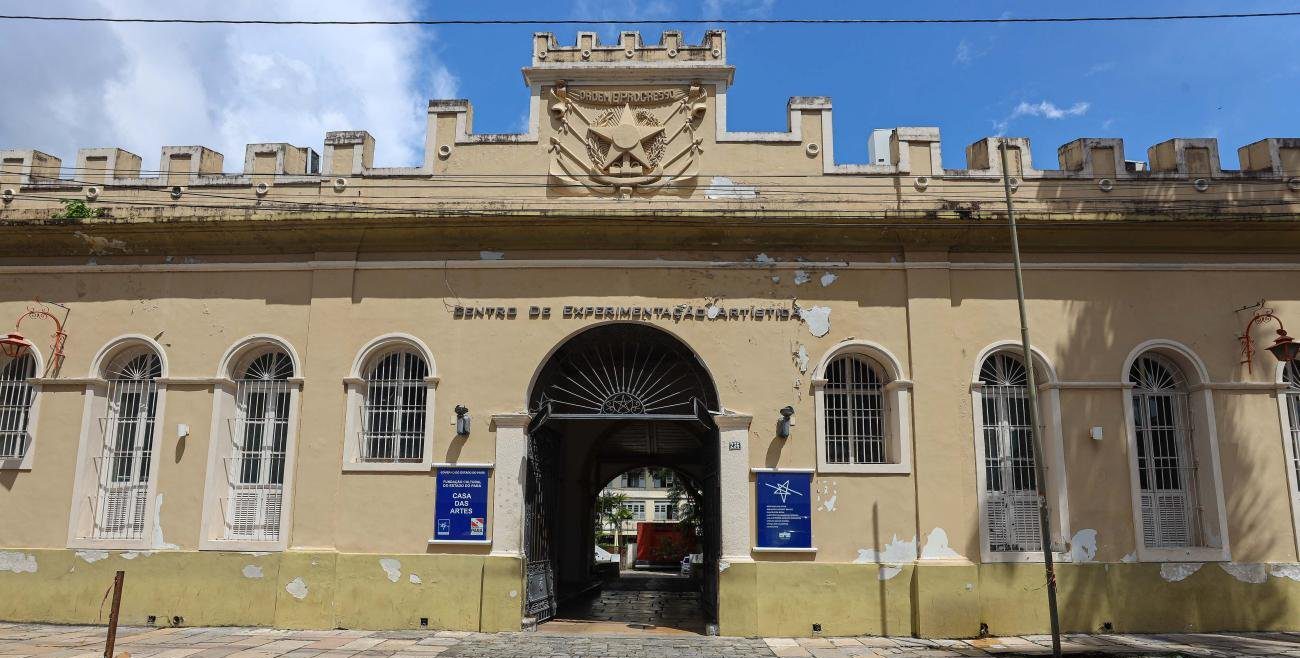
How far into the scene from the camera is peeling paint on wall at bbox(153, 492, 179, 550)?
11.2 m

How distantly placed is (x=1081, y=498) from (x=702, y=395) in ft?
15.9

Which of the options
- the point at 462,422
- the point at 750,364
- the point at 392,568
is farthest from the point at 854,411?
the point at 392,568

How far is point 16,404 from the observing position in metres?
12.1

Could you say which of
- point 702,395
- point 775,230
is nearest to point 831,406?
point 702,395

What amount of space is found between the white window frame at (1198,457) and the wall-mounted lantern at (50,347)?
A: 13.9 meters

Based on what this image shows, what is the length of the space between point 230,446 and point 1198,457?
490 inches

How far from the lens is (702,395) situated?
38.3 feet

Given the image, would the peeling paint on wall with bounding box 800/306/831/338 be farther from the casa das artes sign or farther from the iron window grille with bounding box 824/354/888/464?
the iron window grille with bounding box 824/354/888/464

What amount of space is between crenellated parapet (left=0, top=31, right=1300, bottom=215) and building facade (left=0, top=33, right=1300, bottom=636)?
48 mm

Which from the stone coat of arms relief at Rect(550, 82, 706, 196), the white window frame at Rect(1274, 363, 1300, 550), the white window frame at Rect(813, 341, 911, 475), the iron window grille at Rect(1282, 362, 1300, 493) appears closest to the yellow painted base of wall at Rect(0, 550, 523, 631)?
the white window frame at Rect(813, 341, 911, 475)

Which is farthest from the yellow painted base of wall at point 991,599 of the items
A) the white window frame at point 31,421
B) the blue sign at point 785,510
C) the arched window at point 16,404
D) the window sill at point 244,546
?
the arched window at point 16,404

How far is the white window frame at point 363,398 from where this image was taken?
11.2 meters

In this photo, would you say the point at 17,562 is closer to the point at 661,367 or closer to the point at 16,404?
the point at 16,404

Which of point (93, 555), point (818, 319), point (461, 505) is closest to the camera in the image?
point (461, 505)
